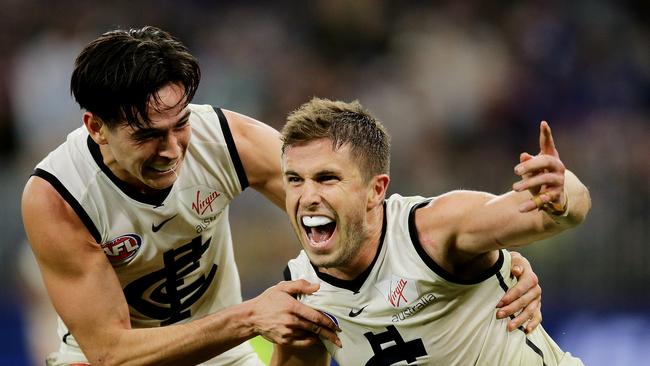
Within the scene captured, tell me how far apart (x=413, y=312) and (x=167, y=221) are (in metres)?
1.24

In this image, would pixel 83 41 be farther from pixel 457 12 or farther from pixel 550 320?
pixel 550 320

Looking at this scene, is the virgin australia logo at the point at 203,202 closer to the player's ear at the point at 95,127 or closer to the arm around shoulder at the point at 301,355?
the player's ear at the point at 95,127

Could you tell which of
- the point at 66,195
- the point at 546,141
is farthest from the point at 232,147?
the point at 546,141

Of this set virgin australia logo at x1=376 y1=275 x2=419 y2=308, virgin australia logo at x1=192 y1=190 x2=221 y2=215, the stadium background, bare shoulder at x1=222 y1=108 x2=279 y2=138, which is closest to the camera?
virgin australia logo at x1=376 y1=275 x2=419 y2=308

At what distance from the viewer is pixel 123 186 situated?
4.48m

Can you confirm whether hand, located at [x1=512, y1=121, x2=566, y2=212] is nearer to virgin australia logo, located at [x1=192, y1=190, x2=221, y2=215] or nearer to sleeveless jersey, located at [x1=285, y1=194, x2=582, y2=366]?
sleeveless jersey, located at [x1=285, y1=194, x2=582, y2=366]

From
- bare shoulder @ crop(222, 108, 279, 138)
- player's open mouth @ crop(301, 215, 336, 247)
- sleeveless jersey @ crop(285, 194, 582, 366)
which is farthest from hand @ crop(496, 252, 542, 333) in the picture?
bare shoulder @ crop(222, 108, 279, 138)

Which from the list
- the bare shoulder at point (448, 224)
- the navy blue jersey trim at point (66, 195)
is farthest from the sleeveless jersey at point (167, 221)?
the bare shoulder at point (448, 224)

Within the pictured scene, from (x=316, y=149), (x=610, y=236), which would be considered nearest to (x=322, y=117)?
(x=316, y=149)

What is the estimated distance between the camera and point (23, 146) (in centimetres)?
896

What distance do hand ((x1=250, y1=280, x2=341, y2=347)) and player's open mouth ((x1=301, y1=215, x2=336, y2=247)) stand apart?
210 millimetres

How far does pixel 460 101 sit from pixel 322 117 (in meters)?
5.85

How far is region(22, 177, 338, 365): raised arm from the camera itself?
429cm

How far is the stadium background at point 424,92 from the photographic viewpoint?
788cm
